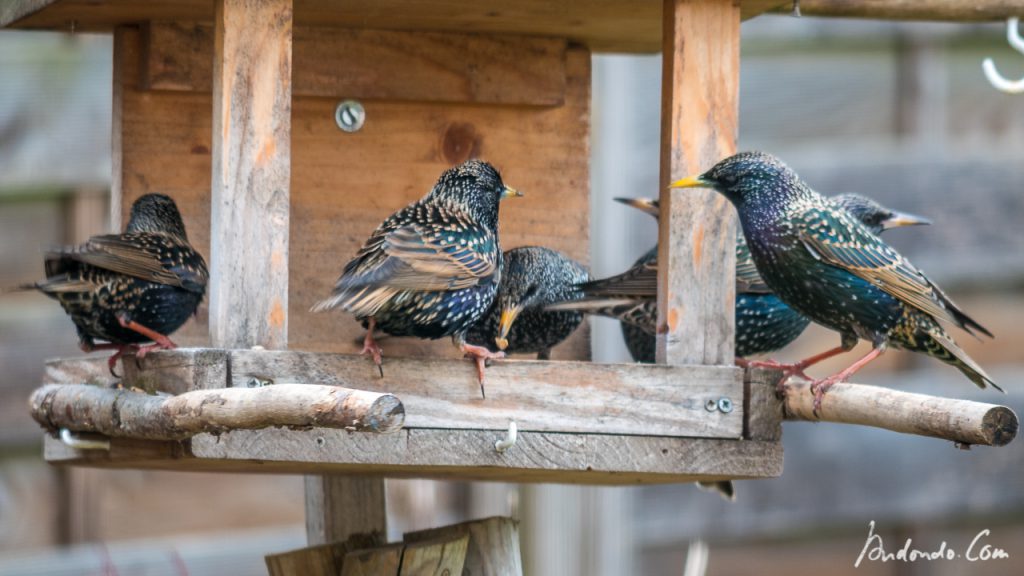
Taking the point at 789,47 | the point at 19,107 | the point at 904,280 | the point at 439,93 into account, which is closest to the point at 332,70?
the point at 439,93

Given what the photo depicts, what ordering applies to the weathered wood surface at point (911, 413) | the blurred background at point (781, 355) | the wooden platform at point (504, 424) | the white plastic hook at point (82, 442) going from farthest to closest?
the blurred background at point (781, 355) → the white plastic hook at point (82, 442) → the wooden platform at point (504, 424) → the weathered wood surface at point (911, 413)

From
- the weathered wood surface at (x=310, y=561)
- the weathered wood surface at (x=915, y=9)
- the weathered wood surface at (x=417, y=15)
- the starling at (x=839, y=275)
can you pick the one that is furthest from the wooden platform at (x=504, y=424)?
the weathered wood surface at (x=915, y=9)

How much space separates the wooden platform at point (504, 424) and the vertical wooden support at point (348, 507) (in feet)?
2.47

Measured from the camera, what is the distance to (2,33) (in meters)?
6.64

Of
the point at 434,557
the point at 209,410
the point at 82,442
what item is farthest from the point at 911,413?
the point at 82,442

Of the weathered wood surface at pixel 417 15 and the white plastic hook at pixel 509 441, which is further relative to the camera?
the weathered wood surface at pixel 417 15

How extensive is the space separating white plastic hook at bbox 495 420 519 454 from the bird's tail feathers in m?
1.20

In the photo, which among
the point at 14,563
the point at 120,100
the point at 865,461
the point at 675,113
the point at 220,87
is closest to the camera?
the point at 220,87

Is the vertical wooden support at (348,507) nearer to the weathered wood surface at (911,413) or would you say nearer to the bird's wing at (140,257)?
the bird's wing at (140,257)

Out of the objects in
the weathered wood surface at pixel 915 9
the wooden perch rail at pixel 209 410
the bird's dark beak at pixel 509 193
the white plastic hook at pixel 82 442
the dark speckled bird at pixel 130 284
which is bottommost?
the white plastic hook at pixel 82 442

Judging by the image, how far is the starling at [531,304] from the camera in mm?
4887

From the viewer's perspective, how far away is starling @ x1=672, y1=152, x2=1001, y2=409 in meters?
4.47

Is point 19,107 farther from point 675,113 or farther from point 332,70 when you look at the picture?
point 675,113

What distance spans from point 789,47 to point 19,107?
311 cm
